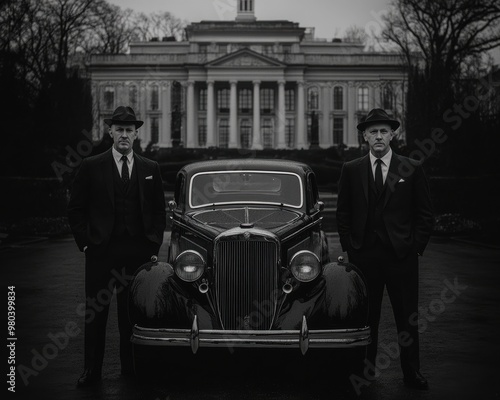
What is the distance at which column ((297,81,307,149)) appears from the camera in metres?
94.8

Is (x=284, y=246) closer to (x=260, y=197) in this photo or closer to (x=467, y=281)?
(x=260, y=197)

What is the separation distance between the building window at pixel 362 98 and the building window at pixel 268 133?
10497mm

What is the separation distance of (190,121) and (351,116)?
18624 mm

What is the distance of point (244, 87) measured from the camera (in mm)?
97688

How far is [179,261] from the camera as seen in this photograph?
23.2 ft

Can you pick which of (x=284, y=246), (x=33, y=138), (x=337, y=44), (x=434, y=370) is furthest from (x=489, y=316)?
(x=337, y=44)

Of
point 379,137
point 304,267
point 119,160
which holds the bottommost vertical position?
point 304,267

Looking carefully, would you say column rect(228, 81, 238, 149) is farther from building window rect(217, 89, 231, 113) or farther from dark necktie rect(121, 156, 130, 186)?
dark necktie rect(121, 156, 130, 186)

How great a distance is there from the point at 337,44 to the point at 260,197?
9555 cm

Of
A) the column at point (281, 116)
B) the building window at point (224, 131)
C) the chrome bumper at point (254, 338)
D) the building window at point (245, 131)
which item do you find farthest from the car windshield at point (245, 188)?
the building window at point (224, 131)

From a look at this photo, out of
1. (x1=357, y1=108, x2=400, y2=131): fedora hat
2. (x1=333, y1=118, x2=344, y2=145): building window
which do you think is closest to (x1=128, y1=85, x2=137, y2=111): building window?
(x1=333, y1=118, x2=344, y2=145): building window

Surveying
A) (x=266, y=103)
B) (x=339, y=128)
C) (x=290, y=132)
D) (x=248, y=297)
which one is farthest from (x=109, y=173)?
(x=339, y=128)

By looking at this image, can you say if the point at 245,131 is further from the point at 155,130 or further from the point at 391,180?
the point at 391,180

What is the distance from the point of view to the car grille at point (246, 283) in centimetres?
684
